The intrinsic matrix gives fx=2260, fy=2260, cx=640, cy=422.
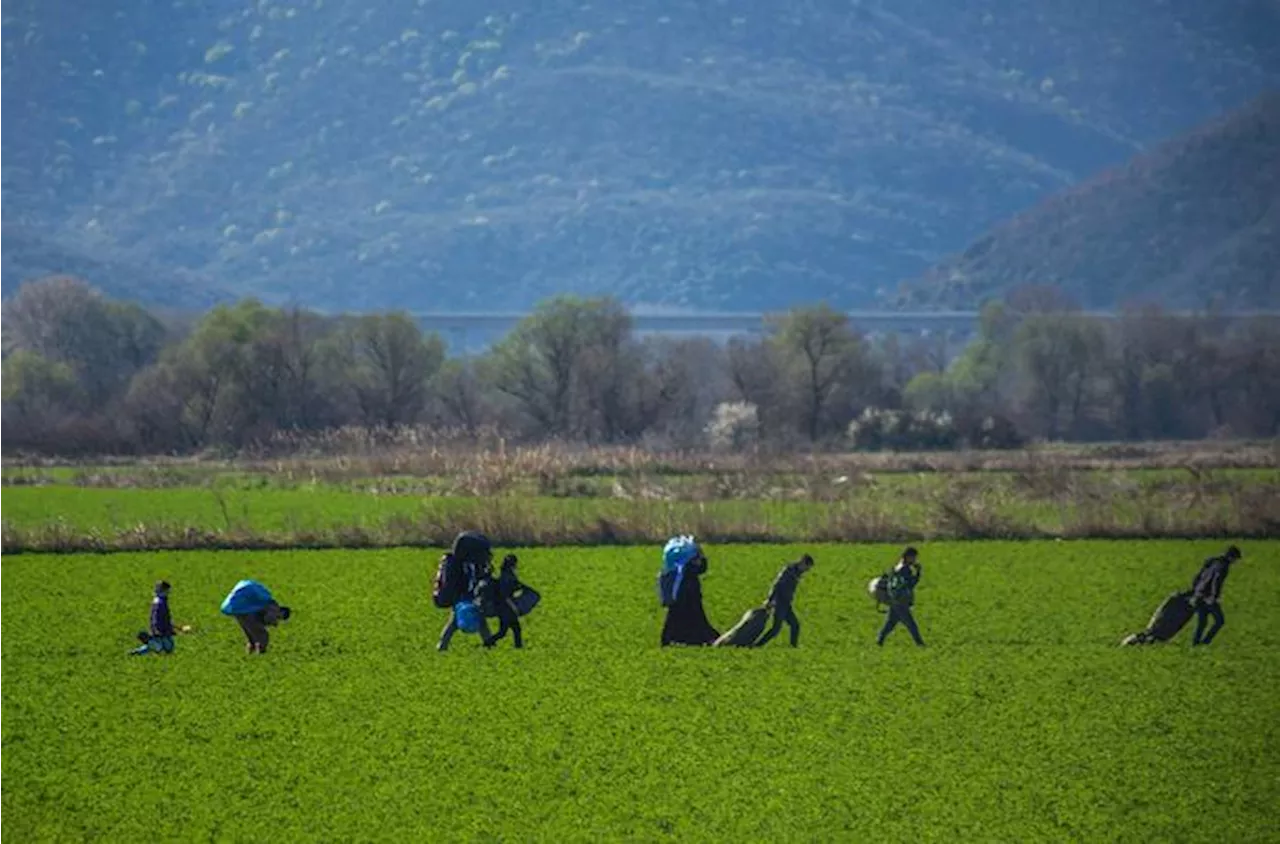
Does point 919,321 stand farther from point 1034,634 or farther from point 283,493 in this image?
point 1034,634

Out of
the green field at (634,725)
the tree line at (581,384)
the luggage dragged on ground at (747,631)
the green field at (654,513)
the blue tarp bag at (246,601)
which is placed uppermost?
the tree line at (581,384)

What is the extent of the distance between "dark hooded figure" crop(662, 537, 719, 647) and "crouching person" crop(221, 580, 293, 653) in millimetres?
4708

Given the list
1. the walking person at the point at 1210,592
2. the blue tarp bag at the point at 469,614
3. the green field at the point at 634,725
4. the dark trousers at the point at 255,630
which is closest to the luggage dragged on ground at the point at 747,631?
the green field at the point at 634,725

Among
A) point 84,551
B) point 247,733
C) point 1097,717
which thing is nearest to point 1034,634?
point 1097,717

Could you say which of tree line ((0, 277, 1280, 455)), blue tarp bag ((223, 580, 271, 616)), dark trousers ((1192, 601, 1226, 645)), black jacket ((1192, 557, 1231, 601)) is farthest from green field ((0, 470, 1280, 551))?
tree line ((0, 277, 1280, 455))

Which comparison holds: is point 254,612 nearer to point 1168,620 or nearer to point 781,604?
point 781,604

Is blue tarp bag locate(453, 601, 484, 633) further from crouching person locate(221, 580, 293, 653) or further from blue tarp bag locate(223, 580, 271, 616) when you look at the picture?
blue tarp bag locate(223, 580, 271, 616)

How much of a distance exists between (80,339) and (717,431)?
120 feet

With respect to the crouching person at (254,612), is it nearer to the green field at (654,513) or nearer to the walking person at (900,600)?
Result: the walking person at (900,600)

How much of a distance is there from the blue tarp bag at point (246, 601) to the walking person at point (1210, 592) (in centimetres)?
1145

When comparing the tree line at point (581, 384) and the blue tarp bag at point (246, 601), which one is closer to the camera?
the blue tarp bag at point (246, 601)

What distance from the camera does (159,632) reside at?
2700cm

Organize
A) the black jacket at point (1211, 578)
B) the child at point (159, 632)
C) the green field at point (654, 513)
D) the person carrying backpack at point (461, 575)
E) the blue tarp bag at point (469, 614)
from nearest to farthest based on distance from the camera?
the child at point (159, 632), the person carrying backpack at point (461, 575), the black jacket at point (1211, 578), the blue tarp bag at point (469, 614), the green field at point (654, 513)

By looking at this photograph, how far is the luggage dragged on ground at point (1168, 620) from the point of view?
28.2m
